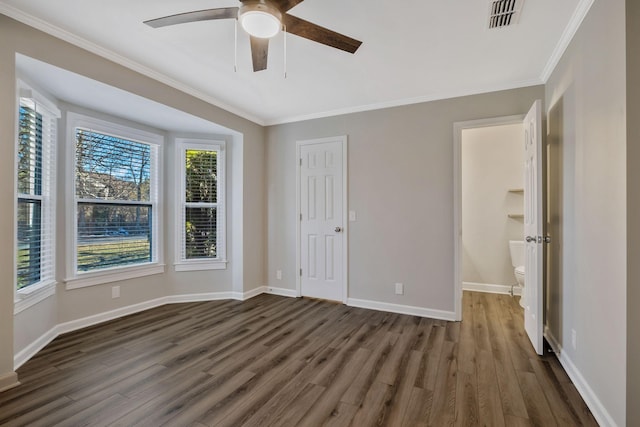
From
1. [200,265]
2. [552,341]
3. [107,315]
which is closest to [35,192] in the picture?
[107,315]

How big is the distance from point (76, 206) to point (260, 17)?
111 inches

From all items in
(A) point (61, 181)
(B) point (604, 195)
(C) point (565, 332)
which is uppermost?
(A) point (61, 181)

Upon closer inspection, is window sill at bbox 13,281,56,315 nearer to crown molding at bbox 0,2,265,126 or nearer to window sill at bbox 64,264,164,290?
window sill at bbox 64,264,164,290

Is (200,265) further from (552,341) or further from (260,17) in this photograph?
(552,341)

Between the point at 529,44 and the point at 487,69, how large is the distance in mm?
435

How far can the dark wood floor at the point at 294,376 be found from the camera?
1801 millimetres

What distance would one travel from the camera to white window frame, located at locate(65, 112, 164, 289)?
10.1ft

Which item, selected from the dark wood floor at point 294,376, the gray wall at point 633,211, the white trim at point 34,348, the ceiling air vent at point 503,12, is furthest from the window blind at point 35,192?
the gray wall at point 633,211

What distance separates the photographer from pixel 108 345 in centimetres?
273

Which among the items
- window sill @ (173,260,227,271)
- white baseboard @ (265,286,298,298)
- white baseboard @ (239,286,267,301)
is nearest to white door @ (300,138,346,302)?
white baseboard @ (265,286,298,298)

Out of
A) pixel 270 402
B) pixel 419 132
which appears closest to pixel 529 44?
pixel 419 132

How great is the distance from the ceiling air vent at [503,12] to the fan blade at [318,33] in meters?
0.94

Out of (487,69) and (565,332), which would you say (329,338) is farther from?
(487,69)

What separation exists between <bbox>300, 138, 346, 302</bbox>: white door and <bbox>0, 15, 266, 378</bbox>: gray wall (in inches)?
28.2
